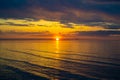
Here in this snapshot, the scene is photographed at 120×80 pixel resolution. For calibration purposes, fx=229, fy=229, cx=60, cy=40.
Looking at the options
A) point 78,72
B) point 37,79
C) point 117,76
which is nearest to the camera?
point 37,79

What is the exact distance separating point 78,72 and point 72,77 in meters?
4.81

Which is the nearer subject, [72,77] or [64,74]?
[72,77]

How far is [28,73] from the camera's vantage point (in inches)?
1706

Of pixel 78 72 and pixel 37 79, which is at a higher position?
pixel 78 72

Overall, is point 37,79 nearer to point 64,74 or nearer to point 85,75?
point 64,74

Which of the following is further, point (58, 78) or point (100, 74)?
point (100, 74)

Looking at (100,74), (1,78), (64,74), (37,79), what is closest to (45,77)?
(37,79)

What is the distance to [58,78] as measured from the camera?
39125 mm

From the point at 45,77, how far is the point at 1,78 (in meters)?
7.38

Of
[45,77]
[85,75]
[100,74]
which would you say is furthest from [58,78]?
[100,74]

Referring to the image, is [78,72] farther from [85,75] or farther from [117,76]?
[117,76]

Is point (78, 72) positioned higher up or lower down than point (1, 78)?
higher up

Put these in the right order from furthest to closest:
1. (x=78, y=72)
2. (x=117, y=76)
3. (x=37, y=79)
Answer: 1. (x=78, y=72)
2. (x=117, y=76)
3. (x=37, y=79)

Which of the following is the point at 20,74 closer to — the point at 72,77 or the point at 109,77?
the point at 72,77
